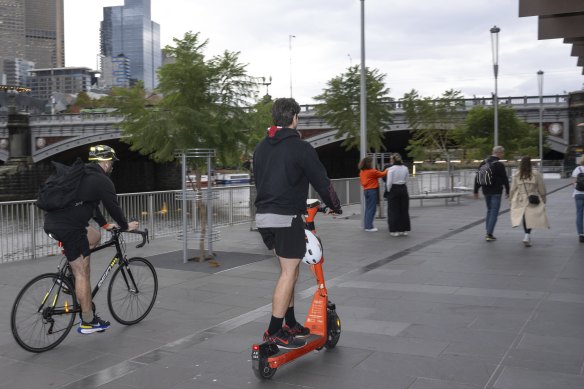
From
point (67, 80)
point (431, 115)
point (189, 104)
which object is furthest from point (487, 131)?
point (67, 80)

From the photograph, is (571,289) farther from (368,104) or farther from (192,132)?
(368,104)

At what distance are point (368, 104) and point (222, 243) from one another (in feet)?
32.1

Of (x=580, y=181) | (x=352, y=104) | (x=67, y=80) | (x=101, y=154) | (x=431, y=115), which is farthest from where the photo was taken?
(x=67, y=80)

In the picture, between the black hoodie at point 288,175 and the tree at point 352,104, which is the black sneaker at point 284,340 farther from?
the tree at point 352,104

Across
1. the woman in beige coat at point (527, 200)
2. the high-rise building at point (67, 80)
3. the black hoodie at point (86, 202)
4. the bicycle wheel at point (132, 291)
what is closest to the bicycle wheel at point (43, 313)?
the black hoodie at point (86, 202)

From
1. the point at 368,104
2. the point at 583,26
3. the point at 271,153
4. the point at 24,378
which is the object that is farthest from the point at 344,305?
the point at 368,104

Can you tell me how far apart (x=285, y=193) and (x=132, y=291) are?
7.64 feet

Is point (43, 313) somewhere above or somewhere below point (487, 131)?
below

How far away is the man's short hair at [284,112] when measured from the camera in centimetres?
441

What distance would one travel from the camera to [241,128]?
10.2 m

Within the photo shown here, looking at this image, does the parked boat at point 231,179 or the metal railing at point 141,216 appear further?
the parked boat at point 231,179

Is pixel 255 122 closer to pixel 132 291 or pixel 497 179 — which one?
pixel 497 179

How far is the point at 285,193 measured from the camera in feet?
14.1

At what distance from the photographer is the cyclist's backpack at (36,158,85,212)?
4938 millimetres
